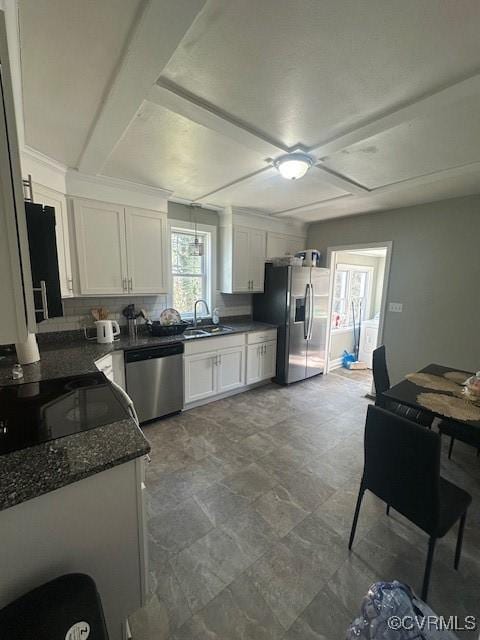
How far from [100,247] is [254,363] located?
92.8 inches

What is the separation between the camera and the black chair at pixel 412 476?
1.27 metres

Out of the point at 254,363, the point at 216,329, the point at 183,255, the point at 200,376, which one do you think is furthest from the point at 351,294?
the point at 200,376

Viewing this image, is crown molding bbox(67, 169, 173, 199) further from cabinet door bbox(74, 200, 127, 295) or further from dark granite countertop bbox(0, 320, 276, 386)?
dark granite countertop bbox(0, 320, 276, 386)

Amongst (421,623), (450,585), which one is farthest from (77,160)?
(450,585)

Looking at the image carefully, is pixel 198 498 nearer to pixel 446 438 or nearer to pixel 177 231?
pixel 446 438

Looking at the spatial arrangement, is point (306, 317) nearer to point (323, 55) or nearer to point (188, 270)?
point (188, 270)

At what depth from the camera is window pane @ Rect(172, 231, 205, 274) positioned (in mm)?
3586

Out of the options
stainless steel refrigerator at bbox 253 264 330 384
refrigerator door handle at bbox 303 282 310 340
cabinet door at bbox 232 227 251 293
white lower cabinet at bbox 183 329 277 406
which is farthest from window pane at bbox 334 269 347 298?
cabinet door at bbox 232 227 251 293

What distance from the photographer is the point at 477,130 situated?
Answer: 1.72 meters

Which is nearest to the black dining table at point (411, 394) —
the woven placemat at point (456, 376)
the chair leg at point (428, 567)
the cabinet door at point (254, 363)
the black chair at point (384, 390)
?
the black chair at point (384, 390)

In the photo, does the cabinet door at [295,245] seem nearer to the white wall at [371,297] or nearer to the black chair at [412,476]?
the white wall at [371,297]

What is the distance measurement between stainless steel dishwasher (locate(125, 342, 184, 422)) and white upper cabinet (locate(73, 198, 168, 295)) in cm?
71

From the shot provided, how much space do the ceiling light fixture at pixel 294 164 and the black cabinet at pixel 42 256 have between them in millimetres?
1635

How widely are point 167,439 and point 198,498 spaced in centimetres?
83
